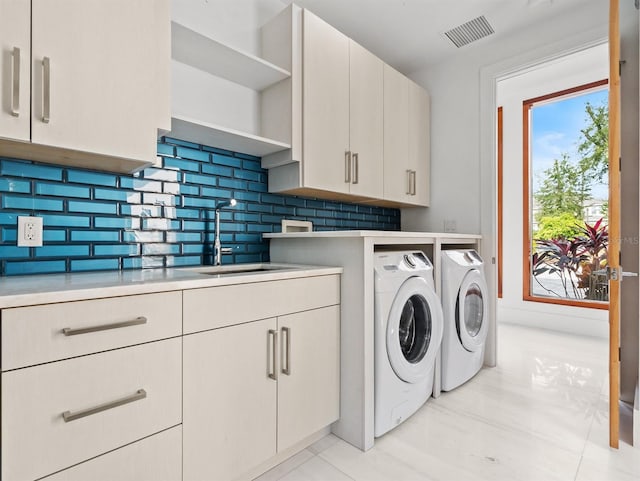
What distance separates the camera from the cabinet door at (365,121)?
2.33m

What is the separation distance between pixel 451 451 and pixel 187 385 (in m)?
1.24

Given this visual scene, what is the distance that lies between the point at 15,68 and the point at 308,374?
1.54 metres

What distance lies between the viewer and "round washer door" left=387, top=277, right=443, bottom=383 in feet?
6.09

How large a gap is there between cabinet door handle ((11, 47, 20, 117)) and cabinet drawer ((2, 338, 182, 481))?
802mm

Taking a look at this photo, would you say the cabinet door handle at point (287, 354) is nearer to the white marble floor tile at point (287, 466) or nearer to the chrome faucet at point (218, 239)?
the white marble floor tile at point (287, 466)

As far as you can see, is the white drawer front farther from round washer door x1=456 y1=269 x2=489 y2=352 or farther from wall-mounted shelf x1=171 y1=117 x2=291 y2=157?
round washer door x1=456 y1=269 x2=489 y2=352

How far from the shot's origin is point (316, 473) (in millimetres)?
1461

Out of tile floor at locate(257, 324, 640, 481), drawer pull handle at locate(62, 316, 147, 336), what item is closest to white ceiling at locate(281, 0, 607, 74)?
drawer pull handle at locate(62, 316, 147, 336)

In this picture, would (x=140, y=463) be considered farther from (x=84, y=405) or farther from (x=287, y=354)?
(x=287, y=354)

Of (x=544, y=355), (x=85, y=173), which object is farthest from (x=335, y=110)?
(x=544, y=355)

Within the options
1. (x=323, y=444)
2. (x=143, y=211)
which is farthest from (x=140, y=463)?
(x=143, y=211)

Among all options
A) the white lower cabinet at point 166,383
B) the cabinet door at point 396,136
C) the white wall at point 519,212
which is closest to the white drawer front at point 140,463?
the white lower cabinet at point 166,383

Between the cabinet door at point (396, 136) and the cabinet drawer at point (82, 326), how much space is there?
1.87m

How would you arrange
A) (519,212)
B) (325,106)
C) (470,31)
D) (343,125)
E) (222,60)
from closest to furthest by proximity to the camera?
(222,60), (325,106), (343,125), (470,31), (519,212)
